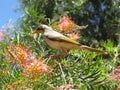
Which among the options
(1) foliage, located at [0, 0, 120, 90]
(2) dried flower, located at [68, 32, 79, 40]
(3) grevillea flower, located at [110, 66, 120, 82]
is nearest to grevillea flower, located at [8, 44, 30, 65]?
(1) foliage, located at [0, 0, 120, 90]

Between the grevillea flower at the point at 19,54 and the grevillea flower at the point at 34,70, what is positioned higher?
the grevillea flower at the point at 19,54

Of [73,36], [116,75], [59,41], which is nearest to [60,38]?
[59,41]

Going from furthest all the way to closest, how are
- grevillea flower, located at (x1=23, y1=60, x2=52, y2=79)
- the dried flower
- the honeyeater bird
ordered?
the dried flower, the honeyeater bird, grevillea flower, located at (x1=23, y1=60, x2=52, y2=79)

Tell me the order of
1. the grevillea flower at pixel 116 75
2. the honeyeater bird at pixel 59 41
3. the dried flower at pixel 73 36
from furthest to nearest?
the dried flower at pixel 73 36 < the honeyeater bird at pixel 59 41 < the grevillea flower at pixel 116 75

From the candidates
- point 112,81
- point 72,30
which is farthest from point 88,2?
point 112,81

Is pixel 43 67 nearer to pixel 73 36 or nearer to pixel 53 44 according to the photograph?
pixel 53 44

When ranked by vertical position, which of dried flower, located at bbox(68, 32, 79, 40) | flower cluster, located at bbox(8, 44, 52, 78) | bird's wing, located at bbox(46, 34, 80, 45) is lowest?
dried flower, located at bbox(68, 32, 79, 40)

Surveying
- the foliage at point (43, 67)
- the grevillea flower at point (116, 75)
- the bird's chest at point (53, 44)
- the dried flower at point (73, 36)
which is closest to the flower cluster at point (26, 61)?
the foliage at point (43, 67)

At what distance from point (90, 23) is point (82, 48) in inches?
144

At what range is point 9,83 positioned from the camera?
2.33m

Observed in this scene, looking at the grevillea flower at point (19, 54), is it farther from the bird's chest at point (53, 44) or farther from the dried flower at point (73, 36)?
the dried flower at point (73, 36)

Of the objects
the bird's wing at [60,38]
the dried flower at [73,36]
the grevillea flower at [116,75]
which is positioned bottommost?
the grevillea flower at [116,75]

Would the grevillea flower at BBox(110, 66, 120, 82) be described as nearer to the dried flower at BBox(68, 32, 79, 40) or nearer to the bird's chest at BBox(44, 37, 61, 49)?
the bird's chest at BBox(44, 37, 61, 49)

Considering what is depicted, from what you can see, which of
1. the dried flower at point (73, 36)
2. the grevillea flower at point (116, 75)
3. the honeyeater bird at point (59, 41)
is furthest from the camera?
the dried flower at point (73, 36)
